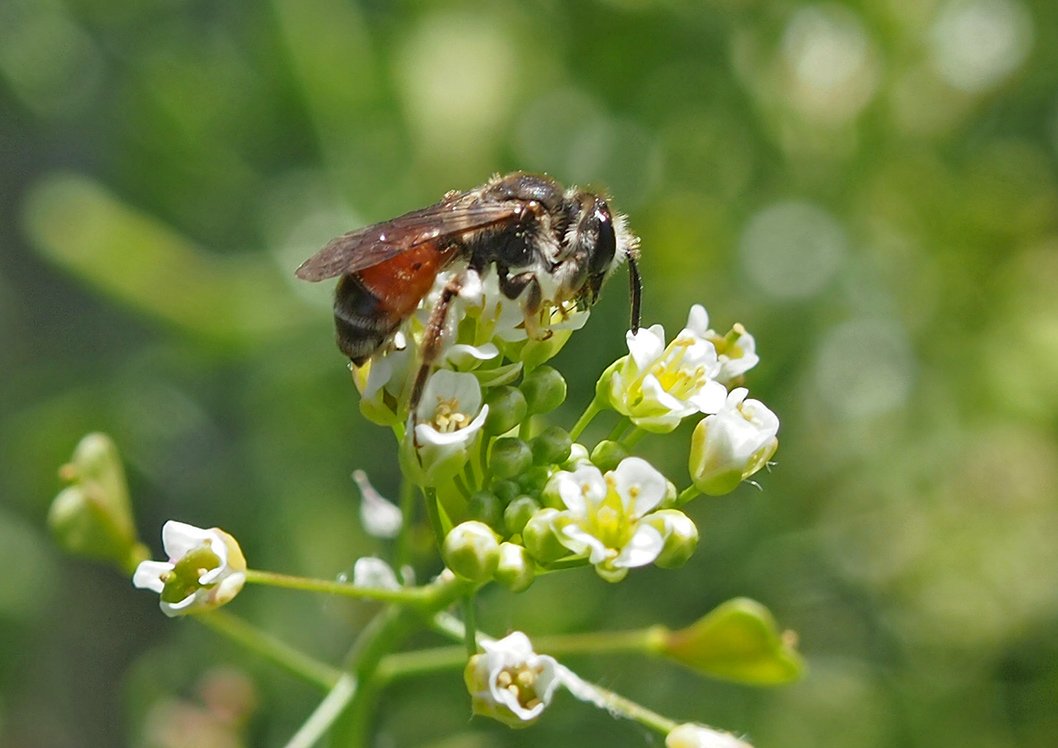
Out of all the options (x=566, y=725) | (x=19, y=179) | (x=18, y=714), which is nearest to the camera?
(x=566, y=725)

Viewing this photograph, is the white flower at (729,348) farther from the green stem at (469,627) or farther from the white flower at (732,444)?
the green stem at (469,627)

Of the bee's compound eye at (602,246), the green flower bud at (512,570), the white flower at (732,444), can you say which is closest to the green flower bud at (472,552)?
the green flower bud at (512,570)

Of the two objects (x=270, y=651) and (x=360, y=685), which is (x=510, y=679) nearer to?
(x=360, y=685)

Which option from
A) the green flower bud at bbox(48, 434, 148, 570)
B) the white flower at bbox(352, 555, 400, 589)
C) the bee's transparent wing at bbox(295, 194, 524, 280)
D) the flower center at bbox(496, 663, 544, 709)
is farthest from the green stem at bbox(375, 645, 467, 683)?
the bee's transparent wing at bbox(295, 194, 524, 280)

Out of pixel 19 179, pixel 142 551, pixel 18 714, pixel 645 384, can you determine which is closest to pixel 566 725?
pixel 142 551

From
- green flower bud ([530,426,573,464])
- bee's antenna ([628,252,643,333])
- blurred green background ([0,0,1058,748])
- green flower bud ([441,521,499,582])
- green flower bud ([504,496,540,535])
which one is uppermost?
blurred green background ([0,0,1058,748])

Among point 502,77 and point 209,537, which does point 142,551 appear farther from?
point 502,77

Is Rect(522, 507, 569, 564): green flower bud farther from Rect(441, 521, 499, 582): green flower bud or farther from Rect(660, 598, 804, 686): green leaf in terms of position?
Rect(660, 598, 804, 686): green leaf
